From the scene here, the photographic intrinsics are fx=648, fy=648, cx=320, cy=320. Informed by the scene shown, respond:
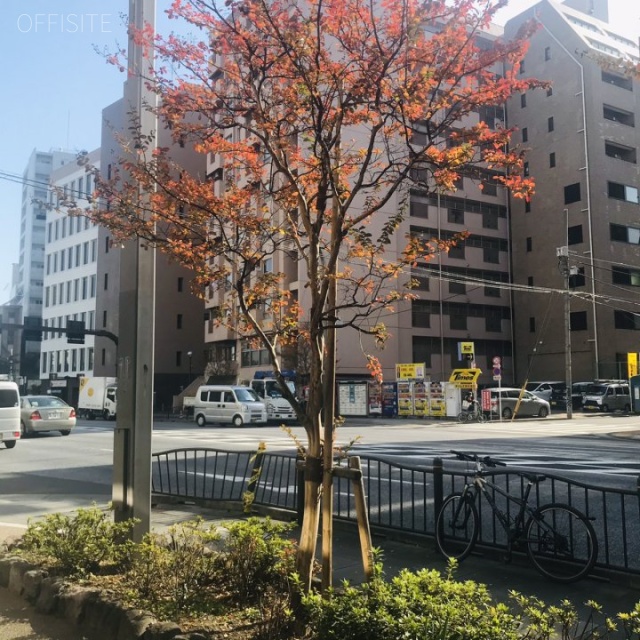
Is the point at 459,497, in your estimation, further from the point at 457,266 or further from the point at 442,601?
the point at 457,266

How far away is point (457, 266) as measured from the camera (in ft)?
170

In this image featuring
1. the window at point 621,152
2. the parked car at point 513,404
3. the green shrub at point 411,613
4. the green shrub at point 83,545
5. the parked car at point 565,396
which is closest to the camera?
the green shrub at point 411,613

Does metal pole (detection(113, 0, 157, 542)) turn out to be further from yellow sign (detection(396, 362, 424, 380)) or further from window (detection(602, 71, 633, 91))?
window (detection(602, 71, 633, 91))

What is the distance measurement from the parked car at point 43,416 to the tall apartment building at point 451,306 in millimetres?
21666

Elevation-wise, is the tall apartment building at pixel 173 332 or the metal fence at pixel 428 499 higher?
the tall apartment building at pixel 173 332

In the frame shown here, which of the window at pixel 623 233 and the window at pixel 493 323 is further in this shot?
the window at pixel 493 323

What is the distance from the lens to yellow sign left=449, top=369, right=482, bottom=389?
35625 mm

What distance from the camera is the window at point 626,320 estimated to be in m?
48.5

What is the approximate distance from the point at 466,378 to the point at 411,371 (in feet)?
14.5

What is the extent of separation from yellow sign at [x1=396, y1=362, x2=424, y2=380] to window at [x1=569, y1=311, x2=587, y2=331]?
16.6 meters

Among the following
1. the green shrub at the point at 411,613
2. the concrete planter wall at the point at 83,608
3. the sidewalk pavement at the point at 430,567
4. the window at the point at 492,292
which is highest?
the window at the point at 492,292

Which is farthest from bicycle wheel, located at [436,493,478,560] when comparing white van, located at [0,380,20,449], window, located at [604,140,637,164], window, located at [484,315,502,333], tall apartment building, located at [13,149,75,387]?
tall apartment building, located at [13,149,75,387]

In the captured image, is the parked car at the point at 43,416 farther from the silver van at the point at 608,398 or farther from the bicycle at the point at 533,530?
the silver van at the point at 608,398

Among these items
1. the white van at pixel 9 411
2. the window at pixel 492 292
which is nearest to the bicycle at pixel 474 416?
the window at pixel 492 292
